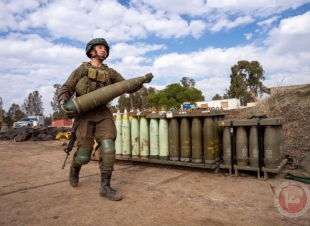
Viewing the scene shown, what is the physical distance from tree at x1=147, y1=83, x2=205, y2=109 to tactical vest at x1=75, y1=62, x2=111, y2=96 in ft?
112

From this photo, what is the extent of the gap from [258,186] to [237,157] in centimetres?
66

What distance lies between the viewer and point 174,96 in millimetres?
40406

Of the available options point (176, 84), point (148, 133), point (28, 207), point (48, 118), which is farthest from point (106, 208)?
point (48, 118)

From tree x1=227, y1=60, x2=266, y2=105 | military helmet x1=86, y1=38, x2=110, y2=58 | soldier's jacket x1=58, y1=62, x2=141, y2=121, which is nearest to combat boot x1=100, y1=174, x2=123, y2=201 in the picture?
soldier's jacket x1=58, y1=62, x2=141, y2=121

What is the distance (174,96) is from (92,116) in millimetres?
37202

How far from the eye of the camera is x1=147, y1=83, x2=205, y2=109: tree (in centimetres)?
3831

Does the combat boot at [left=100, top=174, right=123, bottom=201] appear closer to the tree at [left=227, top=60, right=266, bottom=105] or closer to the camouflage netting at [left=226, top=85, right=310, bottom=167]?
the camouflage netting at [left=226, top=85, right=310, bottom=167]

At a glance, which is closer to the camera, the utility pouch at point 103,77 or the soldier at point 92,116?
the soldier at point 92,116

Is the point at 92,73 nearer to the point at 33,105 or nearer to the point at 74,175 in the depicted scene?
the point at 74,175

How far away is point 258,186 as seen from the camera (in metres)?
3.57

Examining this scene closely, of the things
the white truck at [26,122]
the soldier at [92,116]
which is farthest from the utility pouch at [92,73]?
the white truck at [26,122]

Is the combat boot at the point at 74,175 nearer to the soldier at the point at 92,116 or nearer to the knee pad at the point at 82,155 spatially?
the soldier at the point at 92,116

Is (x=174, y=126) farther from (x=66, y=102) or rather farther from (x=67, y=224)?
(x=67, y=224)

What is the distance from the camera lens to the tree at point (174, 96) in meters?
38.3
